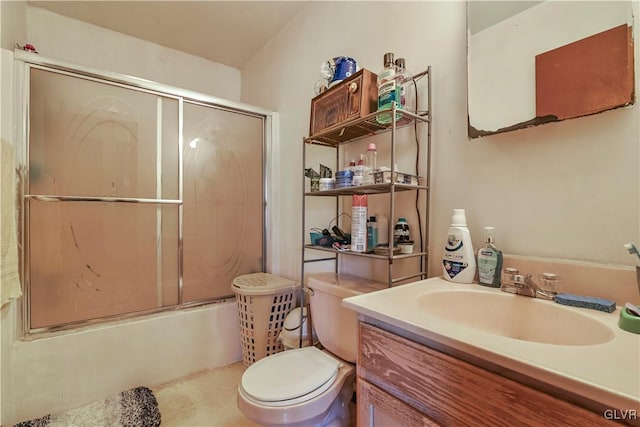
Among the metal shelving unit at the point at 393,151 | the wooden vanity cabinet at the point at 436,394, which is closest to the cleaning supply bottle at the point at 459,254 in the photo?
the metal shelving unit at the point at 393,151

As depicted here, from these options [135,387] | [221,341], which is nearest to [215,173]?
[221,341]

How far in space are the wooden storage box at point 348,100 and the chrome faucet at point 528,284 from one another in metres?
0.74

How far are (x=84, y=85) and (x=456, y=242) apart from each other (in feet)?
6.63

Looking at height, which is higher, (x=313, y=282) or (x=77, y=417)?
(x=313, y=282)

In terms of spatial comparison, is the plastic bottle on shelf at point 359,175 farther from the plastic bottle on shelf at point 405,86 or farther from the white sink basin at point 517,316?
the white sink basin at point 517,316

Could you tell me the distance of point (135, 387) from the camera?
1.59 metres

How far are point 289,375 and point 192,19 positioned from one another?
2.34 metres

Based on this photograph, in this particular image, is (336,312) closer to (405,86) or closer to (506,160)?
(506,160)

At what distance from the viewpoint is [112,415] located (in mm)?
1369

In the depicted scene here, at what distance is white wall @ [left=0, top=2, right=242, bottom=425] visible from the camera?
1340 mm

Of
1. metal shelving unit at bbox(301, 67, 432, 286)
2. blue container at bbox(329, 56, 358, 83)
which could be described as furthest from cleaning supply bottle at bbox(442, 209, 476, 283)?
blue container at bbox(329, 56, 358, 83)

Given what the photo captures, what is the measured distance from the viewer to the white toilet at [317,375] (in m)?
0.90

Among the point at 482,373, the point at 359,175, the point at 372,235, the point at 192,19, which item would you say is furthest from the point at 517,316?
the point at 192,19

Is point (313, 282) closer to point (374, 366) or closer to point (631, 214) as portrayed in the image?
point (374, 366)
